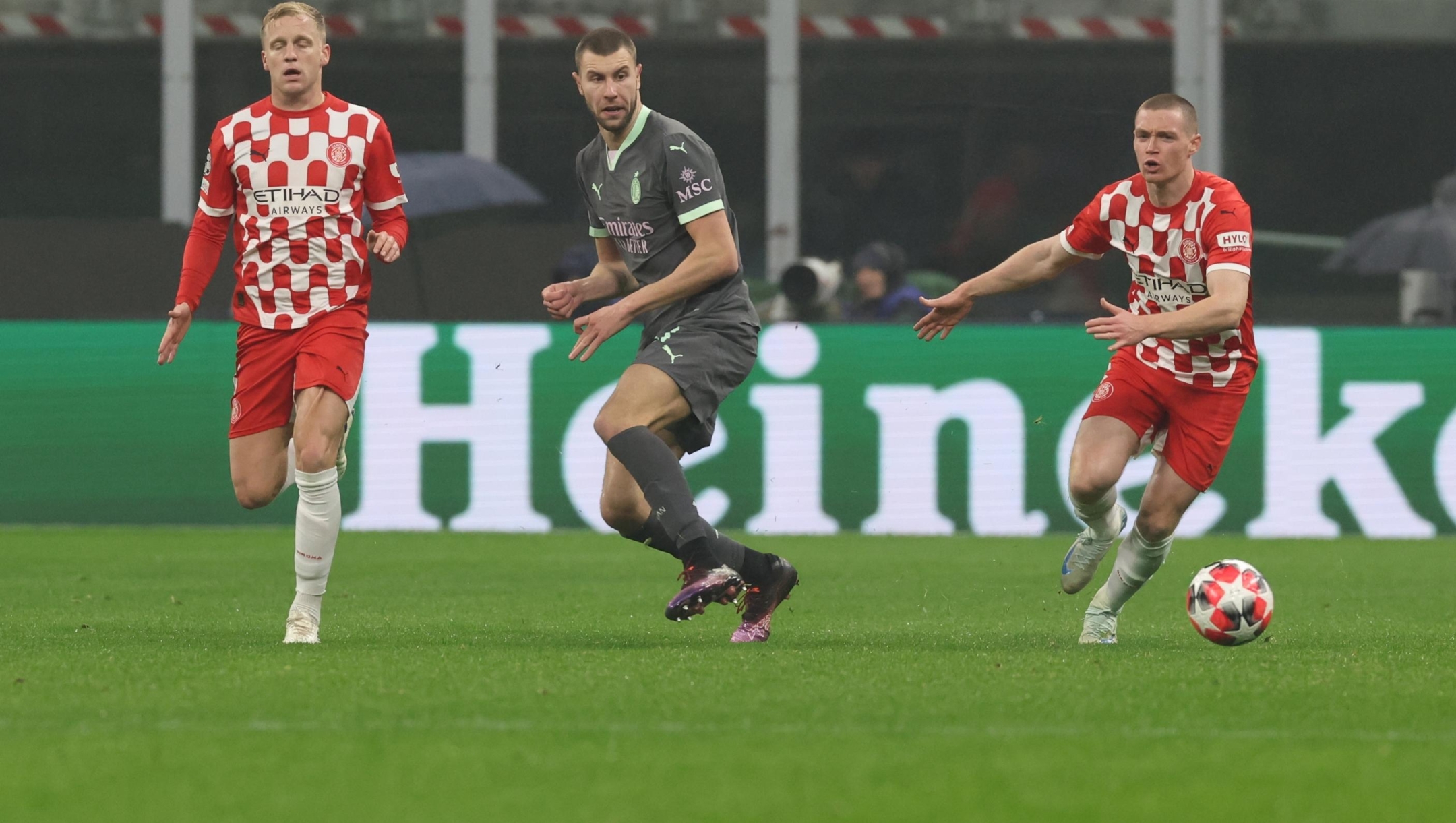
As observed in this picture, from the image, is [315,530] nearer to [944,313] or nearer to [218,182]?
[218,182]

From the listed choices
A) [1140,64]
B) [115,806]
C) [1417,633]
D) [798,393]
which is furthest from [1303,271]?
[115,806]

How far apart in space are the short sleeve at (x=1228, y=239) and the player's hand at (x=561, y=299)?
1908 millimetres

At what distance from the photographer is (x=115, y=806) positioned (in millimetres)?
3984

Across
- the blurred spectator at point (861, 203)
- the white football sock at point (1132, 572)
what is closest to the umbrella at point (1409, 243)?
the blurred spectator at point (861, 203)

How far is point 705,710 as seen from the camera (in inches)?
200

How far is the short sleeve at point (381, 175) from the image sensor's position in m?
6.73

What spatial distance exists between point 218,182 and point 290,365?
59 cm

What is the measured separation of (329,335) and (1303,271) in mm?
8519

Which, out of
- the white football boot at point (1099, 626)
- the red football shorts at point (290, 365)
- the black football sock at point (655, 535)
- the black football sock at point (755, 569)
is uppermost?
the red football shorts at point (290, 365)

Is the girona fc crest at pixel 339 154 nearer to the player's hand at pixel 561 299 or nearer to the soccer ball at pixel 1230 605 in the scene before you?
the player's hand at pixel 561 299

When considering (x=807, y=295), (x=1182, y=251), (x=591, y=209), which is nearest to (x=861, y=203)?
(x=807, y=295)

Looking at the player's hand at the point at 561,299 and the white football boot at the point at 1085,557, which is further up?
the player's hand at the point at 561,299

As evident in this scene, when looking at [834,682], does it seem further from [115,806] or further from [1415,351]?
[1415,351]

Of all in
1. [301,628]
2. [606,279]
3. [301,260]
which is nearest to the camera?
[301,628]
